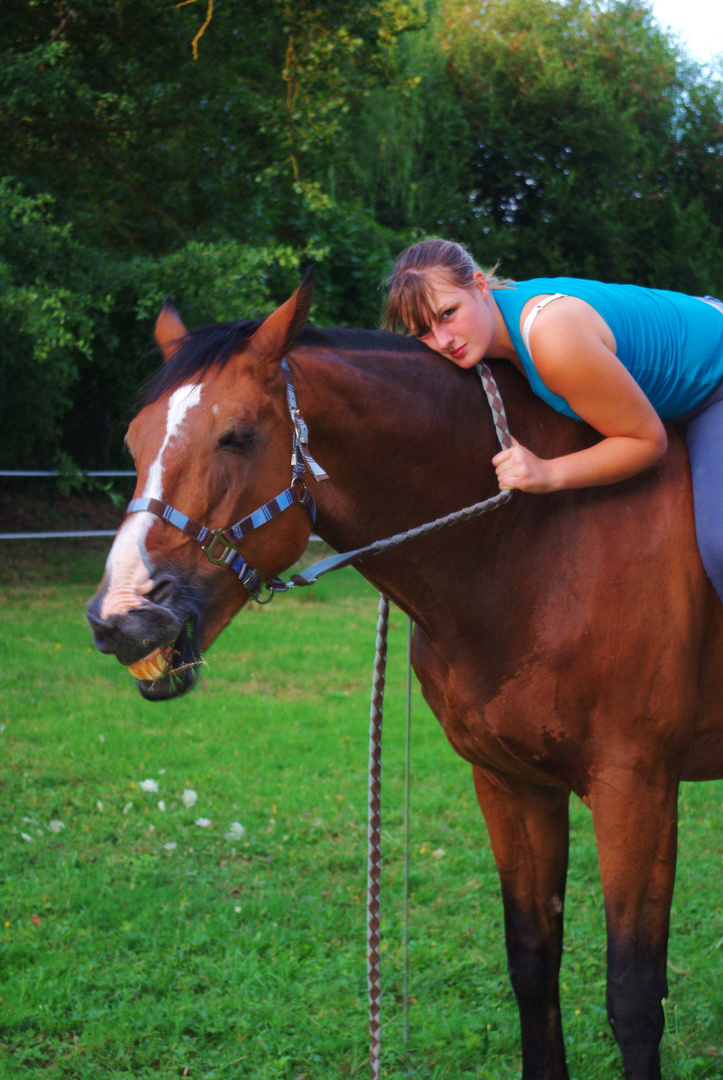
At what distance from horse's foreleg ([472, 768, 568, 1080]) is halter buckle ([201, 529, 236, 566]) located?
3.73 ft

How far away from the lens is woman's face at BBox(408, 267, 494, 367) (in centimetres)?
212

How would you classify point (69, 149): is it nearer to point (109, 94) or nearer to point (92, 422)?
point (109, 94)

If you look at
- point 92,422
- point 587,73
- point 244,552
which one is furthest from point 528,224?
point 244,552

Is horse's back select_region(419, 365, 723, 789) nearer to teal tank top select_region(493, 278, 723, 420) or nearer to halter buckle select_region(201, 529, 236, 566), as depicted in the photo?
teal tank top select_region(493, 278, 723, 420)

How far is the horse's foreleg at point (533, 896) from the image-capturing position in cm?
250

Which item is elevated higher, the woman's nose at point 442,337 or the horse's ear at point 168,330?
the woman's nose at point 442,337

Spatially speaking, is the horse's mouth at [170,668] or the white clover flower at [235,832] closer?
the horse's mouth at [170,668]

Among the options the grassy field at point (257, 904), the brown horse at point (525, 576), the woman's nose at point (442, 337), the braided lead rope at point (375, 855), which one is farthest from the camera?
the grassy field at point (257, 904)

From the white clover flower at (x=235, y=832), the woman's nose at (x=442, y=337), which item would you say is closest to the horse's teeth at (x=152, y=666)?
the woman's nose at (x=442, y=337)

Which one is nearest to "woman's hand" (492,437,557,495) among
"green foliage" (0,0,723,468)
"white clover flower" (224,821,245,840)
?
"white clover flower" (224,821,245,840)

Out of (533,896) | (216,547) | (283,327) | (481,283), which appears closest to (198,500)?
(216,547)

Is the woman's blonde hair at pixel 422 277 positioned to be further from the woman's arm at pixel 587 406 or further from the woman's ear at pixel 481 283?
the woman's arm at pixel 587 406

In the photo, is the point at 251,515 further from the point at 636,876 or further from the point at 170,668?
the point at 636,876

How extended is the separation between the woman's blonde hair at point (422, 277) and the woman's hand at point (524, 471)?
0.43 meters
